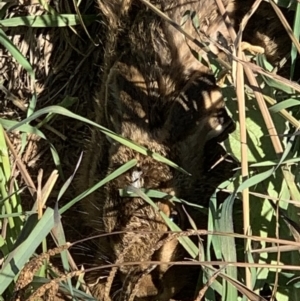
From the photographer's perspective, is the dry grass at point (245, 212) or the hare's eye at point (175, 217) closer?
the dry grass at point (245, 212)

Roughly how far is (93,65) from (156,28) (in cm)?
92

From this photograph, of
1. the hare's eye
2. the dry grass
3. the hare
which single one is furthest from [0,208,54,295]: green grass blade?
the hare's eye

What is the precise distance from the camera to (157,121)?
306 centimetres

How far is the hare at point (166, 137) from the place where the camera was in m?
3.01

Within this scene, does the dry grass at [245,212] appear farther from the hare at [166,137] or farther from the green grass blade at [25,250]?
the hare at [166,137]

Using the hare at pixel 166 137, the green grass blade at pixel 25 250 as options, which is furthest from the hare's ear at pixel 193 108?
the green grass blade at pixel 25 250

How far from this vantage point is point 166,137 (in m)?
3.03

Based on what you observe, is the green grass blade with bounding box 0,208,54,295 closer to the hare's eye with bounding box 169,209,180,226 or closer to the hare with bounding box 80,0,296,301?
the hare with bounding box 80,0,296,301

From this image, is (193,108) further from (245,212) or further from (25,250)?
(25,250)

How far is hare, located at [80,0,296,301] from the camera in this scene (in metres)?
3.01

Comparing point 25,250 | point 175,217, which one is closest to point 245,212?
point 175,217

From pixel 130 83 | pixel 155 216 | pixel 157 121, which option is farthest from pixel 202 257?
pixel 130 83

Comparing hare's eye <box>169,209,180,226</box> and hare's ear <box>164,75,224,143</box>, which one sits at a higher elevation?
hare's ear <box>164,75,224,143</box>

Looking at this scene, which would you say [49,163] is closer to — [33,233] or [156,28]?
[156,28]
